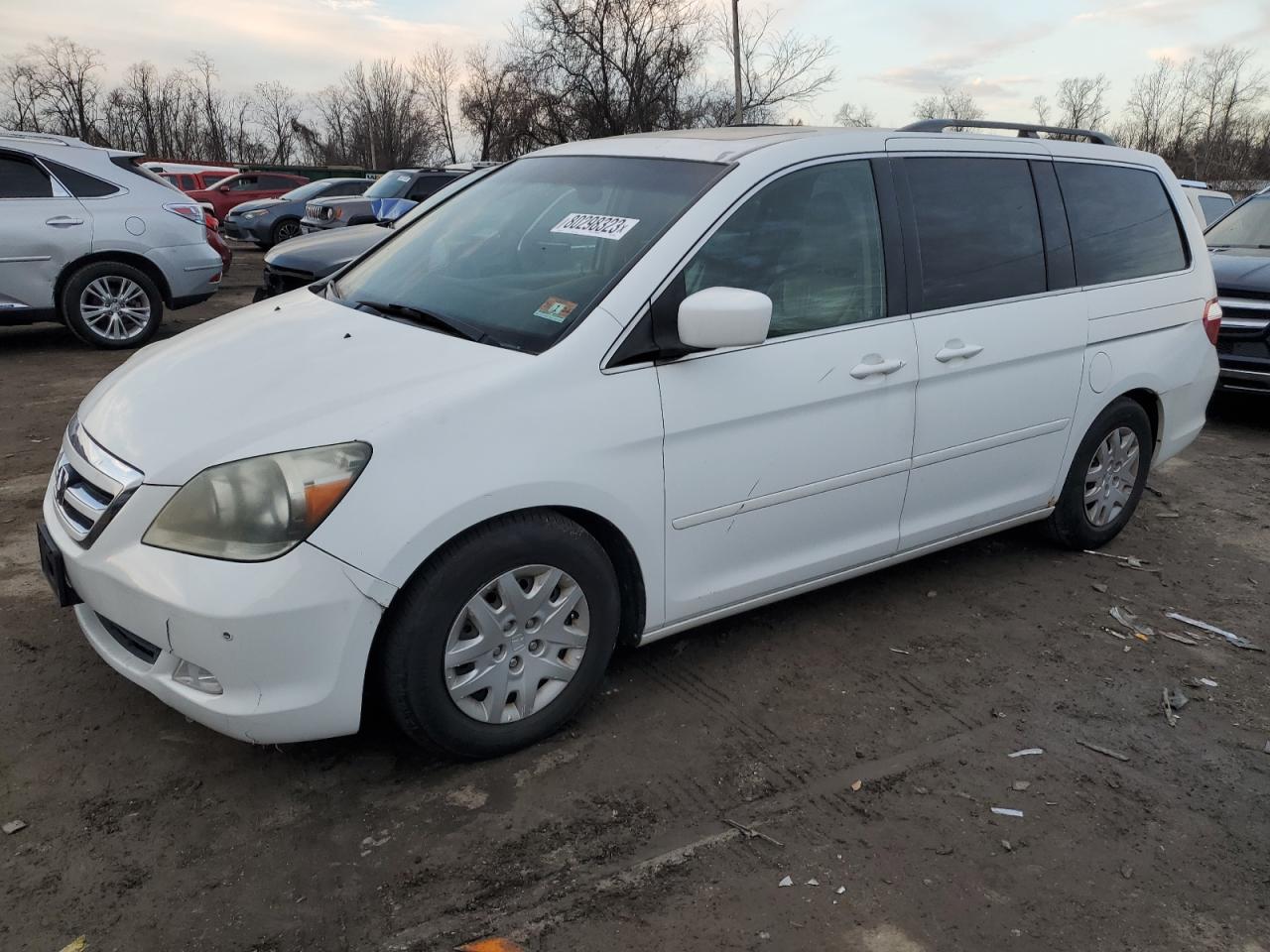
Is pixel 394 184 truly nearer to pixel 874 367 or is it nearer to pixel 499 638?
pixel 874 367

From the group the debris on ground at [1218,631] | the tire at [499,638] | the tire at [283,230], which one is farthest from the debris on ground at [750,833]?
the tire at [283,230]

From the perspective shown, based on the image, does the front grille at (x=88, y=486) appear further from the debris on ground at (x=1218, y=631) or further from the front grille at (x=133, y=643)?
the debris on ground at (x=1218, y=631)

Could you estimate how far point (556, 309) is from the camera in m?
3.08

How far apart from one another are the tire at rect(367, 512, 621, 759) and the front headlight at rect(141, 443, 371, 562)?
1.08ft

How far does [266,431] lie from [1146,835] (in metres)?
2.65

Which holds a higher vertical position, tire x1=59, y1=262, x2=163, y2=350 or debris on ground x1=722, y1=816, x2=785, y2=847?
tire x1=59, y1=262, x2=163, y2=350

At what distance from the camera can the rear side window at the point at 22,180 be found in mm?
8219

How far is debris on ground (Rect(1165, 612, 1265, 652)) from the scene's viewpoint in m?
3.99

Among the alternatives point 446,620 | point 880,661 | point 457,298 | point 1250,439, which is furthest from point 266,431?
point 1250,439

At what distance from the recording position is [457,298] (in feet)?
11.0

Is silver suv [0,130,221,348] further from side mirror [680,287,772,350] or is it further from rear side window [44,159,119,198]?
side mirror [680,287,772,350]

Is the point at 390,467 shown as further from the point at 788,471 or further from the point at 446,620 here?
the point at 788,471

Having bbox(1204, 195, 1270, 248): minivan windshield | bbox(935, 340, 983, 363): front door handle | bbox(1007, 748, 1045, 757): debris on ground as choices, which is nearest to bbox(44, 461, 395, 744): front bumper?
bbox(1007, 748, 1045, 757): debris on ground

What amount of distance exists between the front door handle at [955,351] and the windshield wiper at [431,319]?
5.47ft
